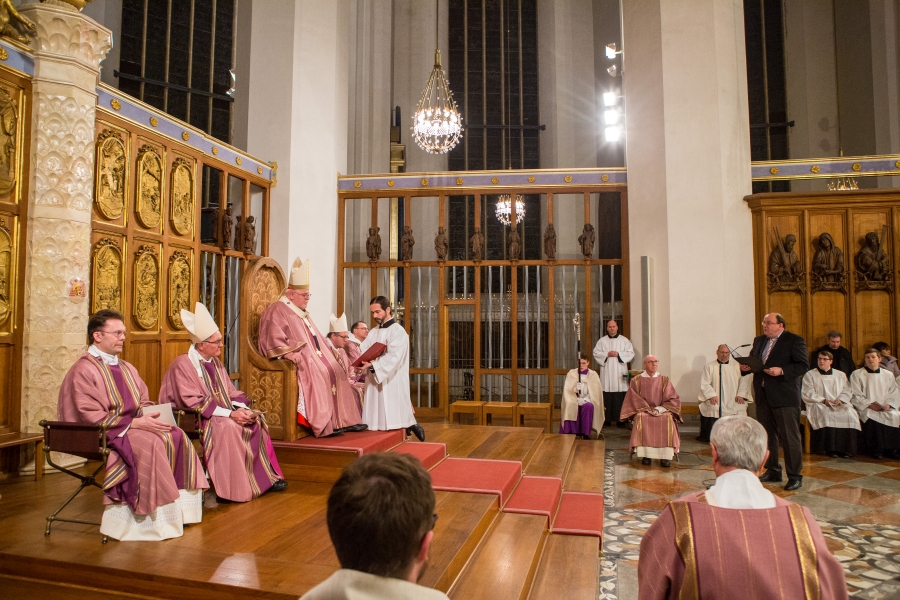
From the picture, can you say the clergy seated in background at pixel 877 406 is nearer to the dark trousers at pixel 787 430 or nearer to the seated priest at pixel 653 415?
the seated priest at pixel 653 415

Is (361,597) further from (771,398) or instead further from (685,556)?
(771,398)

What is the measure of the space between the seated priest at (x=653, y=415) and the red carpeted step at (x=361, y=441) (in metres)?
2.83

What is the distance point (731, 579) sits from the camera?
1.84 m

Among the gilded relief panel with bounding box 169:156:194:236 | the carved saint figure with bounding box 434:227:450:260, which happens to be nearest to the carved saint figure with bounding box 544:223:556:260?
the carved saint figure with bounding box 434:227:450:260

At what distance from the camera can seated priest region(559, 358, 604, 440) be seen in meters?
8.77

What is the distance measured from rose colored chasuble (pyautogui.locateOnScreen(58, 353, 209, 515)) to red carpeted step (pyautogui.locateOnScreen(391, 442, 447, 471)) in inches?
77.6

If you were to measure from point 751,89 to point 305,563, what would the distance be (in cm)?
1433

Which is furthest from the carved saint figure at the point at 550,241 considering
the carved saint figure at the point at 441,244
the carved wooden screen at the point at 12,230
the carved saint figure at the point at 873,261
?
the carved wooden screen at the point at 12,230

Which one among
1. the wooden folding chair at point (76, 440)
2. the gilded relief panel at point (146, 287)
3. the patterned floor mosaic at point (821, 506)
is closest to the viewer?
the wooden folding chair at point (76, 440)

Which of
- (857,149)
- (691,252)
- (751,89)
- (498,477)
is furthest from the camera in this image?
(751,89)

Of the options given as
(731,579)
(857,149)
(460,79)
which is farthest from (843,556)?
(460,79)

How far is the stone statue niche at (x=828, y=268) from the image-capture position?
913 cm

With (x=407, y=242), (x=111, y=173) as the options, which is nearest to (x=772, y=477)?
(x=407, y=242)

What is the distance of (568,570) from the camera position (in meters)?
4.04
